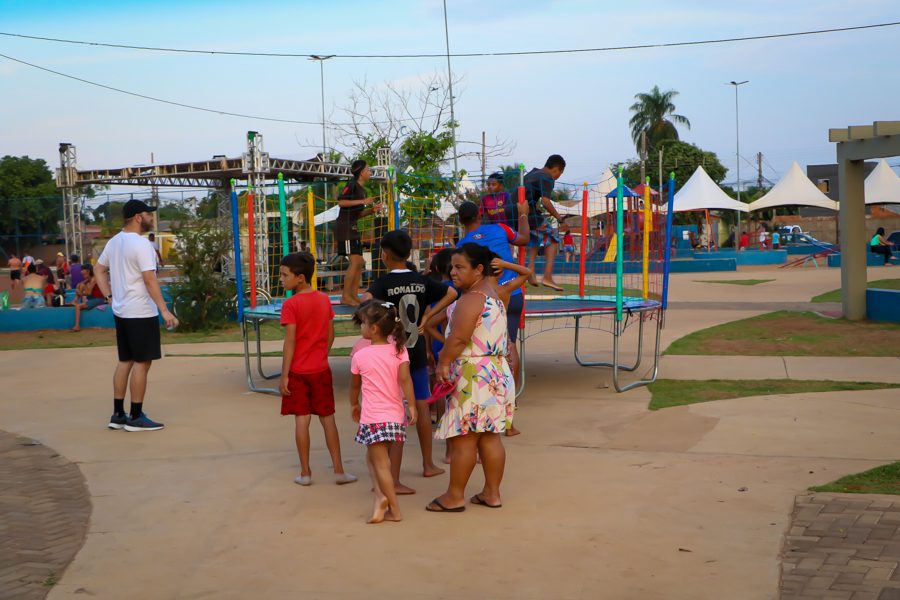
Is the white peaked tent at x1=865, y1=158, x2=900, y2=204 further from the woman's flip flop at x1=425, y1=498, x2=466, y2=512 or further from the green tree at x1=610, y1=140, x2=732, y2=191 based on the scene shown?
the woman's flip flop at x1=425, y1=498, x2=466, y2=512

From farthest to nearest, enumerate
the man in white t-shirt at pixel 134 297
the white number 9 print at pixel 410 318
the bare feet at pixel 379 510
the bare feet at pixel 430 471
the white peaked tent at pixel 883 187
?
the white peaked tent at pixel 883 187, the man in white t-shirt at pixel 134 297, the bare feet at pixel 430 471, the white number 9 print at pixel 410 318, the bare feet at pixel 379 510

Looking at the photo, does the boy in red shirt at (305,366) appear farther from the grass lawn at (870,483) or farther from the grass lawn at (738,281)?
the grass lawn at (738,281)

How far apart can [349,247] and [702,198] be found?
3607cm

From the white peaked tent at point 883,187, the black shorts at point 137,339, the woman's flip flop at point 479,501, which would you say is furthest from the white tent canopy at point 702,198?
the woman's flip flop at point 479,501

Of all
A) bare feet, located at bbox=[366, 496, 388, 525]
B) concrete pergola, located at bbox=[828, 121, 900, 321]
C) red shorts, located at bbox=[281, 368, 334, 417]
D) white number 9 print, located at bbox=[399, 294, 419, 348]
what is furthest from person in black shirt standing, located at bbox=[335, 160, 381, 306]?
concrete pergola, located at bbox=[828, 121, 900, 321]

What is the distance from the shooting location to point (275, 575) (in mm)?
4762

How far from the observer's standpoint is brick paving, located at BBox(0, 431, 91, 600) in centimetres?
489

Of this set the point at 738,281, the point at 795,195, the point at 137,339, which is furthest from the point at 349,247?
the point at 795,195

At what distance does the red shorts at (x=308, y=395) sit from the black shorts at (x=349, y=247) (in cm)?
378

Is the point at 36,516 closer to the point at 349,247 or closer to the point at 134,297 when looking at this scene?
the point at 134,297

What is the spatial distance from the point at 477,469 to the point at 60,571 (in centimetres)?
301

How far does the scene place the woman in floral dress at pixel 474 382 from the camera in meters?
5.63

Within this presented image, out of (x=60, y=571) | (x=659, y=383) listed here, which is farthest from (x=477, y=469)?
(x=659, y=383)

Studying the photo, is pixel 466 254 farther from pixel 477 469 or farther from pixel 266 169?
pixel 266 169
